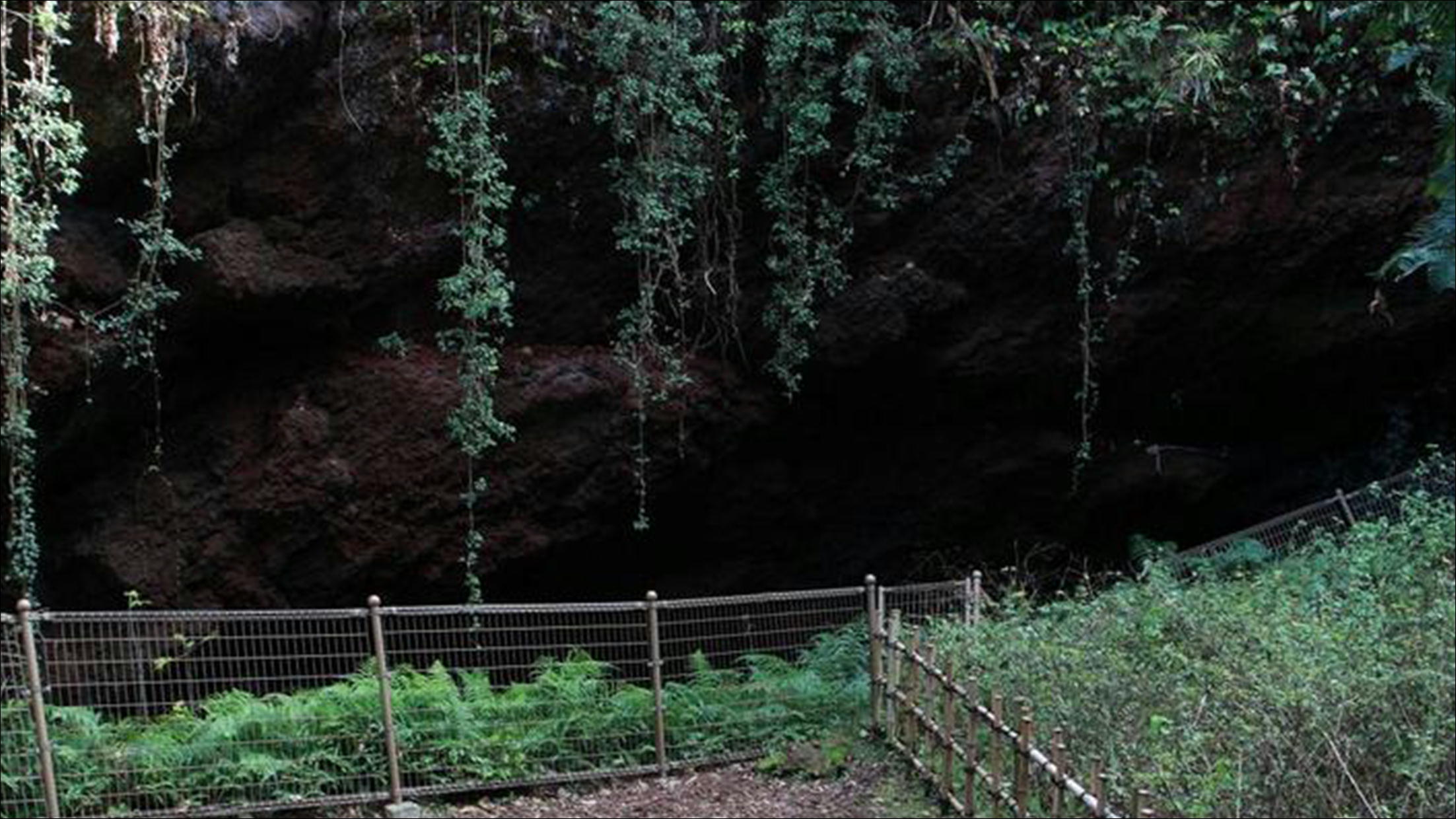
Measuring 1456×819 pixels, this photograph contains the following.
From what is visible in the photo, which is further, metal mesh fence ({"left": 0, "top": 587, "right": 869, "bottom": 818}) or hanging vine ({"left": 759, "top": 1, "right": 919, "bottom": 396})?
hanging vine ({"left": 759, "top": 1, "right": 919, "bottom": 396})

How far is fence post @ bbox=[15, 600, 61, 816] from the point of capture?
5.86m

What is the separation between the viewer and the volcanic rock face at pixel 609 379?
838 cm

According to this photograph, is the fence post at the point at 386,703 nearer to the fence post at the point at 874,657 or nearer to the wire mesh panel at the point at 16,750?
the wire mesh panel at the point at 16,750

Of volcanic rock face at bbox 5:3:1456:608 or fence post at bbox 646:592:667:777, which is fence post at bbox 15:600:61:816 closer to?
volcanic rock face at bbox 5:3:1456:608

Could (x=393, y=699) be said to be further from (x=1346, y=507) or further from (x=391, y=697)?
(x=1346, y=507)

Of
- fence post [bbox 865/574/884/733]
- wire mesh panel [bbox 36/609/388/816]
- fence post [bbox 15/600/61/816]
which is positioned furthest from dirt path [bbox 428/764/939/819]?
fence post [bbox 15/600/61/816]

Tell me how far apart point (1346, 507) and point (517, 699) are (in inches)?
252

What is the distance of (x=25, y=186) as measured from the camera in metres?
7.34

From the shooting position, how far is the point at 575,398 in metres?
9.35

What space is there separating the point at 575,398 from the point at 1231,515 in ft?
19.8

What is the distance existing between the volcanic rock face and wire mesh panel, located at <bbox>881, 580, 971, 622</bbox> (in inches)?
65.8

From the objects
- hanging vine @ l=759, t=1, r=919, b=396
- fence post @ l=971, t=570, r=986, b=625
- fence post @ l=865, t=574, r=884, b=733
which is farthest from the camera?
hanging vine @ l=759, t=1, r=919, b=396

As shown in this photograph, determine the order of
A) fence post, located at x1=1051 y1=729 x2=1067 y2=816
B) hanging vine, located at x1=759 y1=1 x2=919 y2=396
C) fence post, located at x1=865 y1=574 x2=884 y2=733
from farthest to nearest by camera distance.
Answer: hanging vine, located at x1=759 y1=1 x2=919 y2=396 → fence post, located at x1=865 y1=574 x2=884 y2=733 → fence post, located at x1=1051 y1=729 x2=1067 y2=816

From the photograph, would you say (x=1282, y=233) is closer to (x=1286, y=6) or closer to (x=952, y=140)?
(x=1286, y=6)
